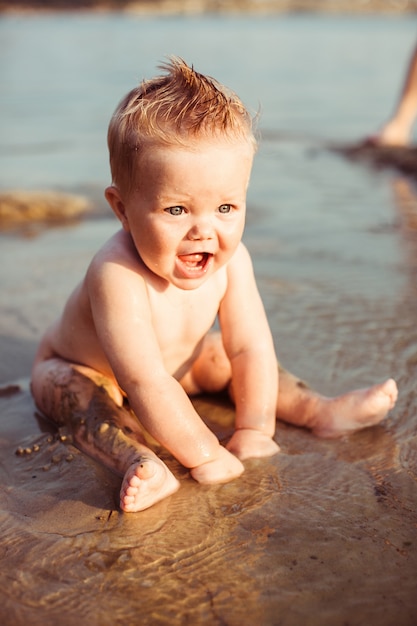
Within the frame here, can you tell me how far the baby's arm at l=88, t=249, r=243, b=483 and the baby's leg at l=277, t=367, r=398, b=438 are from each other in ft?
1.21

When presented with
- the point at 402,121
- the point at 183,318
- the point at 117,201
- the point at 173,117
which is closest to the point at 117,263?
the point at 117,201

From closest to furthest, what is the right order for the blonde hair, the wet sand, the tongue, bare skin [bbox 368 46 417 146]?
the wet sand, the blonde hair, the tongue, bare skin [bbox 368 46 417 146]

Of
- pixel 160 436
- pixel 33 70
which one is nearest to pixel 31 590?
pixel 160 436

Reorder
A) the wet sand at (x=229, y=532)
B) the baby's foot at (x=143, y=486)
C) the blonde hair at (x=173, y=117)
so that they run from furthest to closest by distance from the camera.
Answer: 1. the blonde hair at (x=173, y=117)
2. the baby's foot at (x=143, y=486)
3. the wet sand at (x=229, y=532)

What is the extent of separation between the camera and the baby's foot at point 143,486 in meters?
1.87

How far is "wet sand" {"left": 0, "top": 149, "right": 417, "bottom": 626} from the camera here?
1532mm

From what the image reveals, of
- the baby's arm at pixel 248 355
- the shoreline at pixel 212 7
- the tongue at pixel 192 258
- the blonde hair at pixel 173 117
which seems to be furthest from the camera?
the shoreline at pixel 212 7

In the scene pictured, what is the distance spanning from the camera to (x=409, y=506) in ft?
6.17

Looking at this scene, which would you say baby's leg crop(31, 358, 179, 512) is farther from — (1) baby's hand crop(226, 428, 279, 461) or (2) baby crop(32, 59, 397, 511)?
(1) baby's hand crop(226, 428, 279, 461)

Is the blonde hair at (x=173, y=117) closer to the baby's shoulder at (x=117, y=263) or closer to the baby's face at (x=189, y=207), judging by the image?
the baby's face at (x=189, y=207)

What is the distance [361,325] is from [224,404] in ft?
2.46

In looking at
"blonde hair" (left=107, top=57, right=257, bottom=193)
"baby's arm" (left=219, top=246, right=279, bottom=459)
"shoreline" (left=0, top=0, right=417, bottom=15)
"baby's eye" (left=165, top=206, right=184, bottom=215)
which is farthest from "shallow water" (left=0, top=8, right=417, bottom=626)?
"shoreline" (left=0, top=0, right=417, bottom=15)

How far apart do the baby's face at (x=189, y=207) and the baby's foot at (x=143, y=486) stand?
53 cm

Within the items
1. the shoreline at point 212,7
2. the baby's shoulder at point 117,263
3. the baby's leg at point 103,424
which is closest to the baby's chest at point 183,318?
the baby's shoulder at point 117,263
